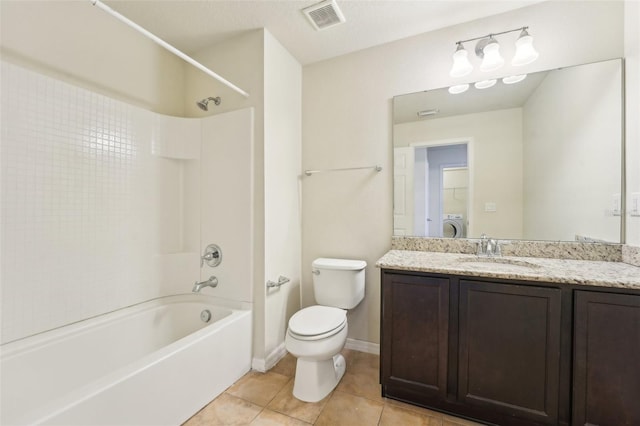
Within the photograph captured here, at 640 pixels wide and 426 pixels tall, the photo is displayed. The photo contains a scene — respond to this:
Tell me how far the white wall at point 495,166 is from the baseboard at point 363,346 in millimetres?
1137

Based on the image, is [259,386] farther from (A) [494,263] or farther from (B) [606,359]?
(B) [606,359]

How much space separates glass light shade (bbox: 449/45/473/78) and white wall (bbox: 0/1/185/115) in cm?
217

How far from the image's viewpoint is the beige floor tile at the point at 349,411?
142cm

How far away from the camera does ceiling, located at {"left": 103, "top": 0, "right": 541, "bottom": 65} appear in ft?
5.53

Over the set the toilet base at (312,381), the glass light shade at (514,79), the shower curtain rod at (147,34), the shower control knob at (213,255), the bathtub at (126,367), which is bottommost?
the toilet base at (312,381)

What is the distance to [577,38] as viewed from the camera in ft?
5.27

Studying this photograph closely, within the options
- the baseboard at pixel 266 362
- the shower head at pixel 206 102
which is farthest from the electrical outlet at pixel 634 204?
the shower head at pixel 206 102

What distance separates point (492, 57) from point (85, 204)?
107 inches

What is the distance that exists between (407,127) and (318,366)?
175cm

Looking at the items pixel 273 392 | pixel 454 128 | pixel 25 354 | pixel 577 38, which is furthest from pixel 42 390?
pixel 577 38

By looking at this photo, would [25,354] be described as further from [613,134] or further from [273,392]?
[613,134]

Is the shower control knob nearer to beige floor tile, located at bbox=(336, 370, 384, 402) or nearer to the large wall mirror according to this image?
beige floor tile, located at bbox=(336, 370, 384, 402)

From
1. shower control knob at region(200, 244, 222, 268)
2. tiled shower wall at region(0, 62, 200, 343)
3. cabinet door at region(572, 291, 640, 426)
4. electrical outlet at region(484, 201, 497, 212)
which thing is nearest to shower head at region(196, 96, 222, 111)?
tiled shower wall at region(0, 62, 200, 343)

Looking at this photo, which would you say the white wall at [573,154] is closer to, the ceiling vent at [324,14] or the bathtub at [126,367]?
the ceiling vent at [324,14]
